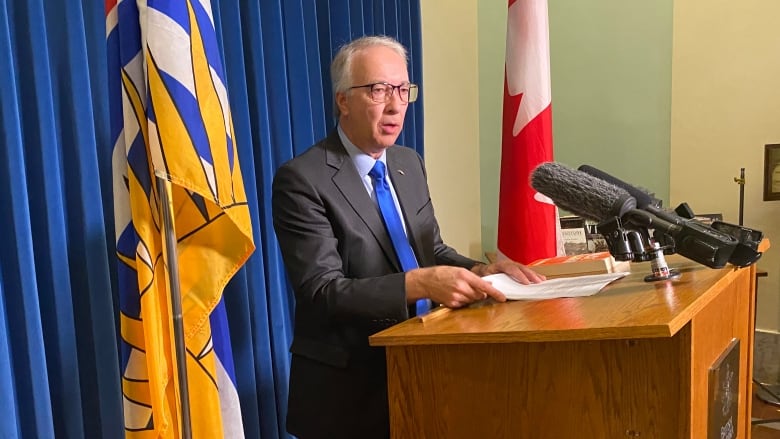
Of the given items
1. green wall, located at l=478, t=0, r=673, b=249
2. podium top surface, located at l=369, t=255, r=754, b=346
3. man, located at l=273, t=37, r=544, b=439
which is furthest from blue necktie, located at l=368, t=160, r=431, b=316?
green wall, located at l=478, t=0, r=673, b=249

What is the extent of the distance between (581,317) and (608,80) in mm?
3124

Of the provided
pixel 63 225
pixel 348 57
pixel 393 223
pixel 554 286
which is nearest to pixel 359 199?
pixel 393 223

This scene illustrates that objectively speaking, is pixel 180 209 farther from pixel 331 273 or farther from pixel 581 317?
pixel 581 317

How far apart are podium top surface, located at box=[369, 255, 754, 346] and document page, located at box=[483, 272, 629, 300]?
0.03 m

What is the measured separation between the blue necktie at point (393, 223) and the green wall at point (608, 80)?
264 centimetres

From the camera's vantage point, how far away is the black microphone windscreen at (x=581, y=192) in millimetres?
1174

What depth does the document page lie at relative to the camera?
119 cm

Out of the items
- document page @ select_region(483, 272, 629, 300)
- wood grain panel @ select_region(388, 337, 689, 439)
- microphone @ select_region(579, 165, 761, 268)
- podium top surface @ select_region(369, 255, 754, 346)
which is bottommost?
wood grain panel @ select_region(388, 337, 689, 439)

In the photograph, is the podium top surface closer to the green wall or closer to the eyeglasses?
the eyeglasses

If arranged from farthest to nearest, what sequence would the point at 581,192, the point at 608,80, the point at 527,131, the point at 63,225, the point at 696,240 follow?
the point at 608,80 < the point at 527,131 < the point at 63,225 < the point at 581,192 < the point at 696,240

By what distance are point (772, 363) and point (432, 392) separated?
3.33m

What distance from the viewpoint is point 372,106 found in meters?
1.49

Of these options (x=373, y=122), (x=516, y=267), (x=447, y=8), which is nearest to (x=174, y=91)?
(x=373, y=122)

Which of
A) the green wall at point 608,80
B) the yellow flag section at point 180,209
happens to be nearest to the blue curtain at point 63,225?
the yellow flag section at point 180,209
